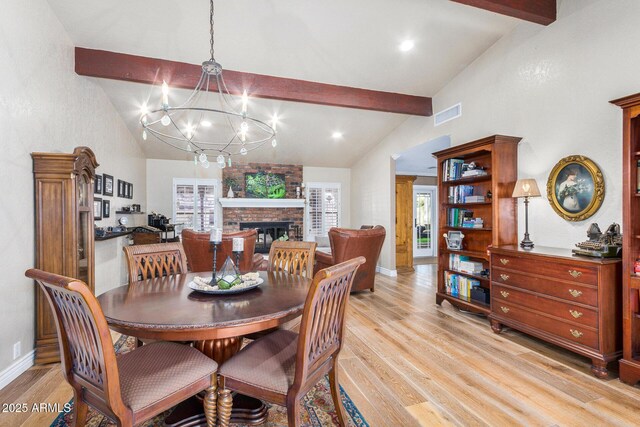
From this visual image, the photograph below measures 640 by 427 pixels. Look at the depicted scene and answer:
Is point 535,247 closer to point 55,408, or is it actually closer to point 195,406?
point 195,406

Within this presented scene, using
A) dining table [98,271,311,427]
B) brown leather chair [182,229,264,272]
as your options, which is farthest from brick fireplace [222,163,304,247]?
dining table [98,271,311,427]

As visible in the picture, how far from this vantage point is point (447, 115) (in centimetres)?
475

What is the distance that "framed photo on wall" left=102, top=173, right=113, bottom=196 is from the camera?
448 cm

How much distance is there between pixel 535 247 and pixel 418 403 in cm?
218

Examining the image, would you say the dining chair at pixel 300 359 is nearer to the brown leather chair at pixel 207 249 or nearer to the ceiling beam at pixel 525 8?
the brown leather chair at pixel 207 249

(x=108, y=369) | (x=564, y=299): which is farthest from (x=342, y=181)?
(x=108, y=369)

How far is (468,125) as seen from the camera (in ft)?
14.3

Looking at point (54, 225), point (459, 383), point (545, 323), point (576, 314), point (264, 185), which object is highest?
point (264, 185)

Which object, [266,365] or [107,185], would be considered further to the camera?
[107,185]

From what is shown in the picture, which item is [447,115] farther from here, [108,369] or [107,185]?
[107,185]

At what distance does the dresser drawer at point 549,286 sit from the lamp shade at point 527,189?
2.70 feet

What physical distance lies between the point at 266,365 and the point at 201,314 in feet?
1.36

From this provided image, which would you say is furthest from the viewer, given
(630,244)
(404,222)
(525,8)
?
(404,222)

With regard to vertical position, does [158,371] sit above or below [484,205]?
below
